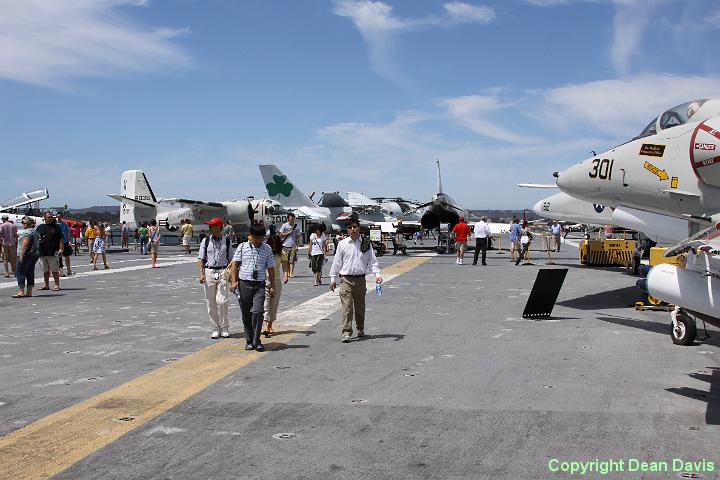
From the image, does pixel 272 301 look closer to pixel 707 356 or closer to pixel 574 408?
pixel 574 408

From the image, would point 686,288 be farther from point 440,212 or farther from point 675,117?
point 440,212

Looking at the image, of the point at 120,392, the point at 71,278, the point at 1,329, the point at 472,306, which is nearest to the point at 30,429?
the point at 120,392

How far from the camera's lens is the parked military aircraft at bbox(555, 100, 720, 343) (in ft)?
34.4

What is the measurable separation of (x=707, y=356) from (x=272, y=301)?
19.7ft

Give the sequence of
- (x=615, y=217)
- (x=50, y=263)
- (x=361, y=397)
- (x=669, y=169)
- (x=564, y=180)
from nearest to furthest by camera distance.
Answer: (x=361, y=397) < (x=669, y=169) < (x=564, y=180) < (x=50, y=263) < (x=615, y=217)

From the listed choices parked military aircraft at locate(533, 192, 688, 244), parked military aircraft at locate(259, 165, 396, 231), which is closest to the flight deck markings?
parked military aircraft at locate(533, 192, 688, 244)

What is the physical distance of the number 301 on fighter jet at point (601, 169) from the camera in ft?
40.0

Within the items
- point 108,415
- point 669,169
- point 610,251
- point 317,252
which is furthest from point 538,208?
point 108,415

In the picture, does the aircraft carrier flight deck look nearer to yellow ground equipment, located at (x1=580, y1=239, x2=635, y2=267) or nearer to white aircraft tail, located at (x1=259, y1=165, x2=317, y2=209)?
yellow ground equipment, located at (x1=580, y1=239, x2=635, y2=267)

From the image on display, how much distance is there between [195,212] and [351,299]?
3454cm

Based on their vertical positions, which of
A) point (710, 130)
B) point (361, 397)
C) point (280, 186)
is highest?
point (280, 186)

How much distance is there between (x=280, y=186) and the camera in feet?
141

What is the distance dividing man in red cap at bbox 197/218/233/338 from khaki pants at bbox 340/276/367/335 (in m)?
1.75

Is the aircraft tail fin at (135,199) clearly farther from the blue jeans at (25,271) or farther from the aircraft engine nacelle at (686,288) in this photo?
the aircraft engine nacelle at (686,288)
